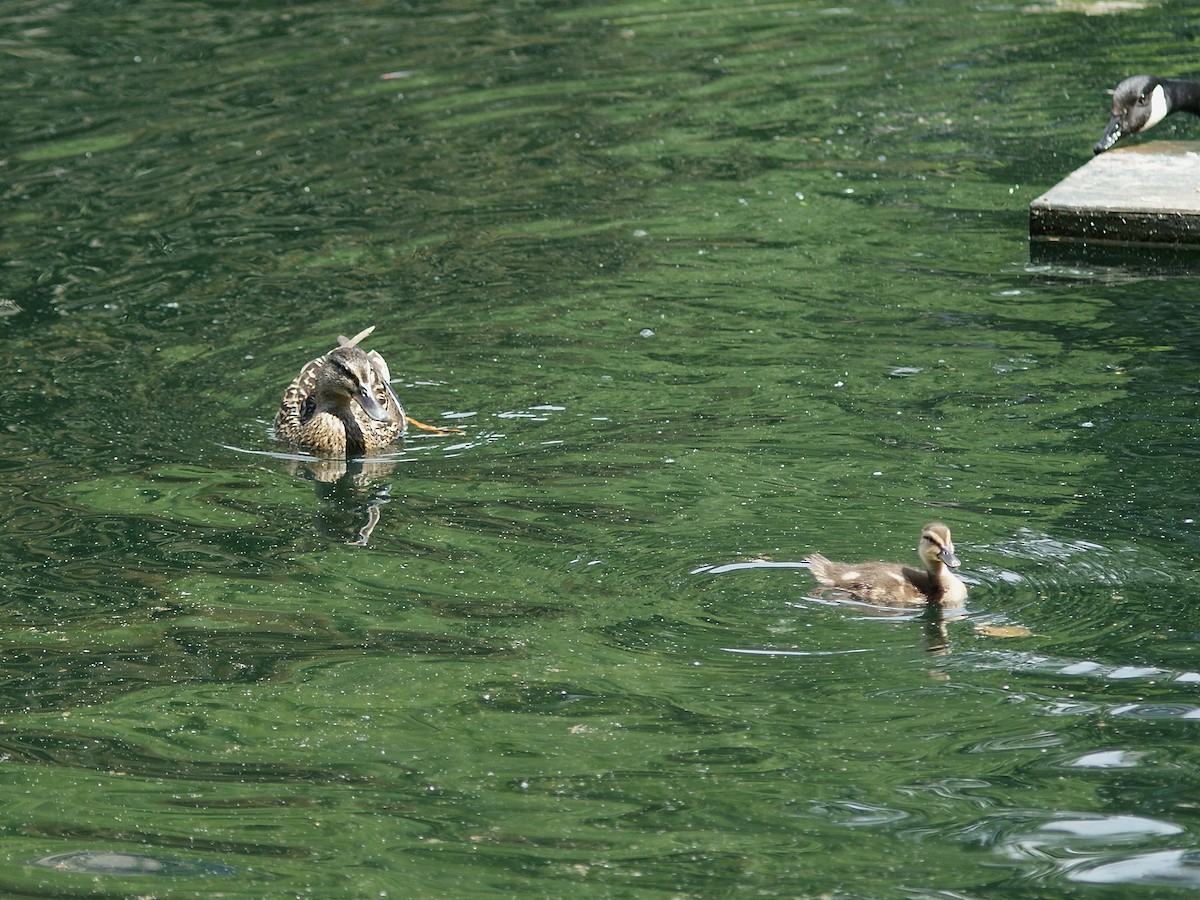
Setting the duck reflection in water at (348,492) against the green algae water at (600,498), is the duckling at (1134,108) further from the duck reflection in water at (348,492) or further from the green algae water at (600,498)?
the duck reflection in water at (348,492)

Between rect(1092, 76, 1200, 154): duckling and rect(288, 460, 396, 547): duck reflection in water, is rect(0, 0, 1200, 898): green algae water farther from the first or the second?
rect(1092, 76, 1200, 154): duckling

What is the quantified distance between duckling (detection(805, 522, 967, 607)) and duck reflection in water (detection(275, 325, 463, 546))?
3.00m

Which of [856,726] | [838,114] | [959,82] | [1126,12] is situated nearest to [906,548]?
[856,726]

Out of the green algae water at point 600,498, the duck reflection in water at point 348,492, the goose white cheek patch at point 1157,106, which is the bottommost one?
the duck reflection in water at point 348,492

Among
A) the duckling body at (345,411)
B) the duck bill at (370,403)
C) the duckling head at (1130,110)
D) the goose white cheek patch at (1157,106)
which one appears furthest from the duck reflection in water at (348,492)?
the goose white cheek patch at (1157,106)

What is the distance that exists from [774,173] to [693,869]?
8.28 meters

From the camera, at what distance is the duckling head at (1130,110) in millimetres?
11836

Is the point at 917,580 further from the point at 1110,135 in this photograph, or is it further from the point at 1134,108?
the point at 1134,108

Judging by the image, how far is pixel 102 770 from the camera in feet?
19.5

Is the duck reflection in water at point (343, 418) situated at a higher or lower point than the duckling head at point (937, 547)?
lower

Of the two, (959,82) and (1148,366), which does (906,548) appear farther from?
(959,82)

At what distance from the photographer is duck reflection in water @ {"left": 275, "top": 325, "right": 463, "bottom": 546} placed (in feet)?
29.6

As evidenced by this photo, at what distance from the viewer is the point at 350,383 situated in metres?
9.02

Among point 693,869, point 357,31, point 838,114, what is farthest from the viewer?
point 357,31
